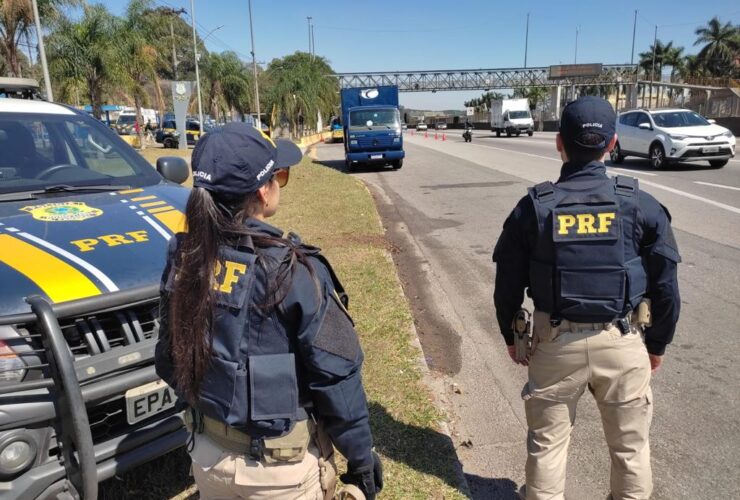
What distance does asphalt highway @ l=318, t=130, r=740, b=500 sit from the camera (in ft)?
10.0

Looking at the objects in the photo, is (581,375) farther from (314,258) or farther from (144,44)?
(144,44)

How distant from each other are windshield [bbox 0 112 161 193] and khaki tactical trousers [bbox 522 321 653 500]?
3.08 m

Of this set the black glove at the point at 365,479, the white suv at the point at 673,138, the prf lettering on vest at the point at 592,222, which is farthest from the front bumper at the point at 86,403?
the white suv at the point at 673,138

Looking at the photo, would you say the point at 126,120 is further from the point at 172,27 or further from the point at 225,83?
the point at 172,27

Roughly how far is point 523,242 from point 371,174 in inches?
667

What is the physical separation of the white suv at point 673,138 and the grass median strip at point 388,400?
10.9 m

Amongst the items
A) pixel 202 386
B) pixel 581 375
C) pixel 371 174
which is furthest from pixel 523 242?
pixel 371 174

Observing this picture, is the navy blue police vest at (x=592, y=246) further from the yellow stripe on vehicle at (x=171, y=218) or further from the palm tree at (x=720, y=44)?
the palm tree at (x=720, y=44)

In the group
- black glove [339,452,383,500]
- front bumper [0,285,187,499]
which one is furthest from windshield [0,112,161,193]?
black glove [339,452,383,500]

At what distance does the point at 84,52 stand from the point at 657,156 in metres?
23.5

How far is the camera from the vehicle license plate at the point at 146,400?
2.48m

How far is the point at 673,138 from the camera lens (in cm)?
1519

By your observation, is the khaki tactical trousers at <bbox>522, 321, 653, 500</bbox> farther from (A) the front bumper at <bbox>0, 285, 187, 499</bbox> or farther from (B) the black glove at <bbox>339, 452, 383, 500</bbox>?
(A) the front bumper at <bbox>0, 285, 187, 499</bbox>

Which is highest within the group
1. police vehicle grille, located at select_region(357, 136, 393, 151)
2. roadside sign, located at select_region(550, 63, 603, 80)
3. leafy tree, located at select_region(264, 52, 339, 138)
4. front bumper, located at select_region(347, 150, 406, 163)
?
roadside sign, located at select_region(550, 63, 603, 80)
